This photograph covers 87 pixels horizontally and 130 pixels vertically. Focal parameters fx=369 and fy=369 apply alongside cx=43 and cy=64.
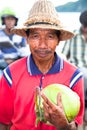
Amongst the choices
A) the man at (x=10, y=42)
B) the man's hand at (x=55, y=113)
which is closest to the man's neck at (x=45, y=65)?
the man's hand at (x=55, y=113)

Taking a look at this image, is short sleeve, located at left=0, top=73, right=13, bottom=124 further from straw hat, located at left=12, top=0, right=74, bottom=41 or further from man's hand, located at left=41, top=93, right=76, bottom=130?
man's hand, located at left=41, top=93, right=76, bottom=130

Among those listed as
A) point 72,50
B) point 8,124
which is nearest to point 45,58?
point 8,124

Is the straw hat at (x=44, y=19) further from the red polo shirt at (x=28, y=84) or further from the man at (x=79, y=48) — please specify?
the man at (x=79, y=48)

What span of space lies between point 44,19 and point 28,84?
46 centimetres

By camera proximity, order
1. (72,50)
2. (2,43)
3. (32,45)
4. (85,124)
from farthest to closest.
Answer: (2,43) → (72,50) → (85,124) → (32,45)

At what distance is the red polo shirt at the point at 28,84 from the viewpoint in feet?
8.20

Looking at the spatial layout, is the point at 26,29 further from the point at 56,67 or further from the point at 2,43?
the point at 2,43

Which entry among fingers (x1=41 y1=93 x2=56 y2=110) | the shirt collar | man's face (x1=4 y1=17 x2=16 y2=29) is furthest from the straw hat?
man's face (x1=4 y1=17 x2=16 y2=29)

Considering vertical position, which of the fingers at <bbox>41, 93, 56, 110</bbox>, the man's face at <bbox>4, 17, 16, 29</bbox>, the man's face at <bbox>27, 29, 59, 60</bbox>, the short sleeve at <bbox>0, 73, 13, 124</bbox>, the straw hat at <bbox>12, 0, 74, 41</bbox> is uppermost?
the straw hat at <bbox>12, 0, 74, 41</bbox>

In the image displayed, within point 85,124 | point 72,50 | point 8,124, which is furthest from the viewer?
point 72,50

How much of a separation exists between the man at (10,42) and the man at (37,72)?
10.4 ft

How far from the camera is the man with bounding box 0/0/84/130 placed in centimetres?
243

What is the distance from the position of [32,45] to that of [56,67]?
0.85 feet

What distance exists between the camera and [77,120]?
2.55 meters
